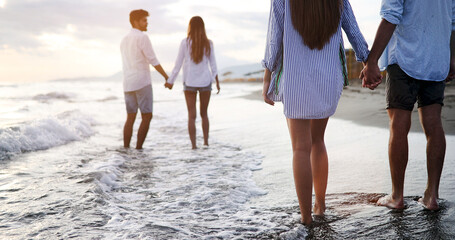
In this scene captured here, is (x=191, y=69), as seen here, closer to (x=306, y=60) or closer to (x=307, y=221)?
(x=306, y=60)

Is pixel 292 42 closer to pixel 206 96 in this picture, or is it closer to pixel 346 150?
pixel 346 150

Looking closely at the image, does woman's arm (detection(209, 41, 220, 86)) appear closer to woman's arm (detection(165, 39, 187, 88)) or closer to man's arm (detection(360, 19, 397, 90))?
woman's arm (detection(165, 39, 187, 88))

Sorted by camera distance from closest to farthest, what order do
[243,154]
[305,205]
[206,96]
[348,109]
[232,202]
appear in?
[305,205] → [232,202] → [243,154] → [206,96] → [348,109]

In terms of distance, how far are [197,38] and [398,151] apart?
384 cm

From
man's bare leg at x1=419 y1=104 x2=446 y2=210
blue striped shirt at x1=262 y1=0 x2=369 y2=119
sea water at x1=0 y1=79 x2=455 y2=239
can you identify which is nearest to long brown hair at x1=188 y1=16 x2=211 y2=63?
sea water at x1=0 y1=79 x2=455 y2=239

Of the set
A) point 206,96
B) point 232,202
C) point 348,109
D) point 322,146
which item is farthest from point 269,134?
point 322,146

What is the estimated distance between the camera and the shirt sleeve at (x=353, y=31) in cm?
228

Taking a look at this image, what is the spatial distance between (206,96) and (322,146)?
3.50m

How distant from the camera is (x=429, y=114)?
2.52 meters

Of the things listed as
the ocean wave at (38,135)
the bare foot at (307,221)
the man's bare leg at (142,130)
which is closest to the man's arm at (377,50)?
the bare foot at (307,221)

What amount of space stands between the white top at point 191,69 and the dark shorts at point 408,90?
3577mm

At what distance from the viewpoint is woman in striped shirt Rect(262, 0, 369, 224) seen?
2.17 metres

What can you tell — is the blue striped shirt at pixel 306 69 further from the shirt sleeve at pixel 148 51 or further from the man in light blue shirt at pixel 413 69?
the shirt sleeve at pixel 148 51

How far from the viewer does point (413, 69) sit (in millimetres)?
2396
